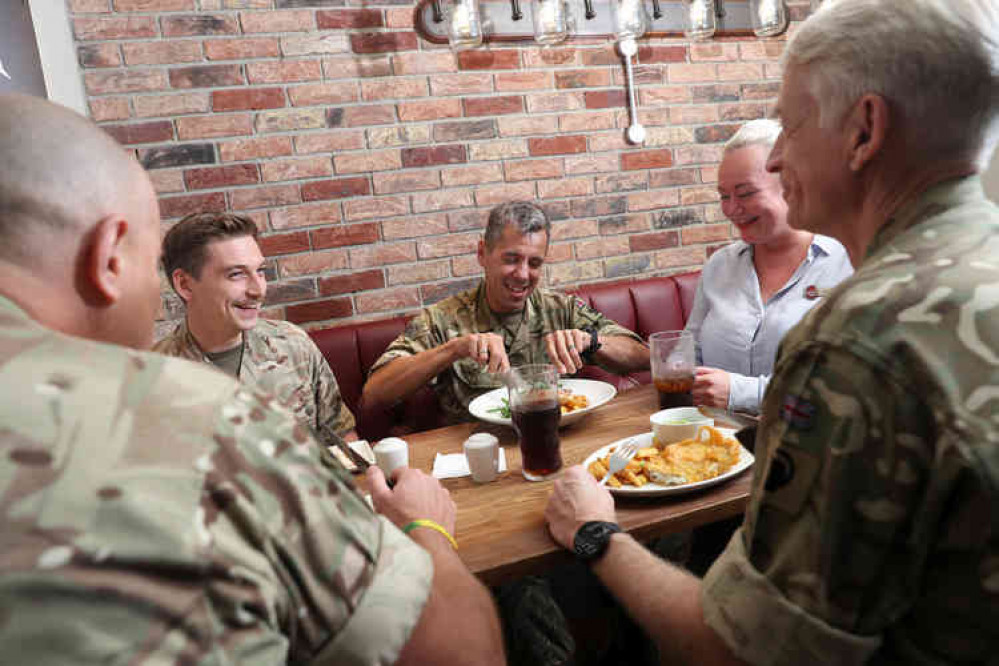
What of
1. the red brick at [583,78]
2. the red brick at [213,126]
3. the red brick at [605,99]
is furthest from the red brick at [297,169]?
the red brick at [605,99]

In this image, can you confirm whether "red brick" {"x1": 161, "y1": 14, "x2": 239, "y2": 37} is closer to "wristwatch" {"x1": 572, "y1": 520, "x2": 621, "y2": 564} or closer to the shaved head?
the shaved head

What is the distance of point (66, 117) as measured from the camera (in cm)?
66

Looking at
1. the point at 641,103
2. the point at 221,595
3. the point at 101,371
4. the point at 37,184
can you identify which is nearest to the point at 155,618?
the point at 221,595

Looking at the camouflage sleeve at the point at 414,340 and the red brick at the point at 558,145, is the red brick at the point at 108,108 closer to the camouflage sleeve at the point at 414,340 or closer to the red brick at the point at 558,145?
the camouflage sleeve at the point at 414,340

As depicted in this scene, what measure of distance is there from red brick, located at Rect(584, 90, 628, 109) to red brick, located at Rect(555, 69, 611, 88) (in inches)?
1.4

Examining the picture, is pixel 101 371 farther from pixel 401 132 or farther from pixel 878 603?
pixel 401 132

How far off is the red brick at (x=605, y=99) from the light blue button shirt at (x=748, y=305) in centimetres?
111

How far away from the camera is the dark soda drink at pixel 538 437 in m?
1.28

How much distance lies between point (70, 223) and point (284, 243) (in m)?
1.98

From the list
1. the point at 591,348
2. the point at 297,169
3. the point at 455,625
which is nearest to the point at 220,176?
the point at 297,169

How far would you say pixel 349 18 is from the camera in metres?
2.52

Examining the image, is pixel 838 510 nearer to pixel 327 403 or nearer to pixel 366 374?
pixel 327 403

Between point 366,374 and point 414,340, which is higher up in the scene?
point 414,340

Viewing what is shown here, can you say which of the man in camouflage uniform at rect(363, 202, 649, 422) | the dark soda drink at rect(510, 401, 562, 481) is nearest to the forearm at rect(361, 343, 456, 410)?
the man in camouflage uniform at rect(363, 202, 649, 422)
